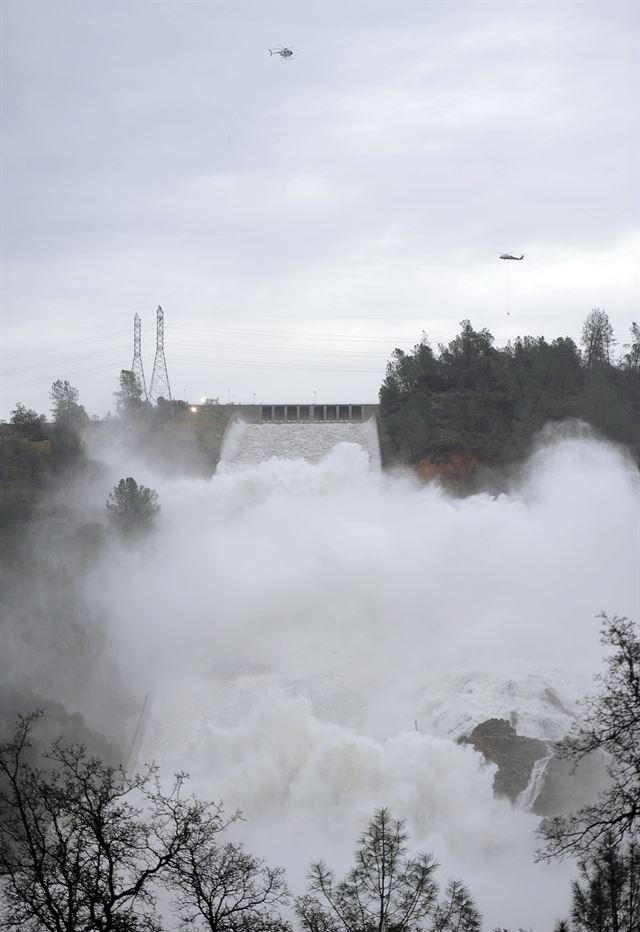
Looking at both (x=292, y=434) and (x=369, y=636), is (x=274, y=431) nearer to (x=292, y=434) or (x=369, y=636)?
(x=292, y=434)

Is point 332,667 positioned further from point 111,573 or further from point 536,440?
point 536,440

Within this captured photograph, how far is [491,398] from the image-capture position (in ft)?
244

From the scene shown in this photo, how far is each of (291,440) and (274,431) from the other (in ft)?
10.6

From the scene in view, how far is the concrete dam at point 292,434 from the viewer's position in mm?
74688

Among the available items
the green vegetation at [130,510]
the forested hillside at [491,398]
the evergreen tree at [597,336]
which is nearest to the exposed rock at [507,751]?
the green vegetation at [130,510]

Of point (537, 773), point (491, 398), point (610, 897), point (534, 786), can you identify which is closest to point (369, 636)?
point (537, 773)

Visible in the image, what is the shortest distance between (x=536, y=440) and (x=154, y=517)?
30444 millimetres

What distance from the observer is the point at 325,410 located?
89.8m

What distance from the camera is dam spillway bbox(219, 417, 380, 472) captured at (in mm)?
74312

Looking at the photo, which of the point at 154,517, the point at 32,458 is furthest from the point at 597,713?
the point at 32,458

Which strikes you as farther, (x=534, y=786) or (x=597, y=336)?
(x=597, y=336)

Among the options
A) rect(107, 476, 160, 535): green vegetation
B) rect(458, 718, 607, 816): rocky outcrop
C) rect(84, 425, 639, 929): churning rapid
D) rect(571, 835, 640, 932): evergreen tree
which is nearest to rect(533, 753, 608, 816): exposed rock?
rect(458, 718, 607, 816): rocky outcrop

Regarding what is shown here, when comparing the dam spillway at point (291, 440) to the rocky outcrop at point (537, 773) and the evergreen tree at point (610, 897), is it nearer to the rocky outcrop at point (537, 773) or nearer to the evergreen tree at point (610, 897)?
the rocky outcrop at point (537, 773)

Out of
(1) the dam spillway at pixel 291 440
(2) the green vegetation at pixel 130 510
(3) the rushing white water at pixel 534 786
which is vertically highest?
(1) the dam spillway at pixel 291 440
